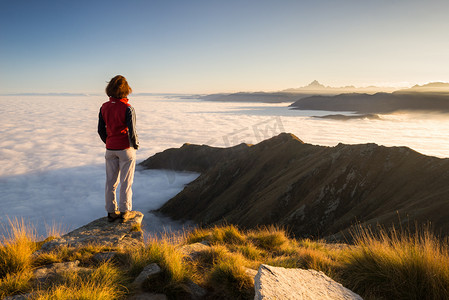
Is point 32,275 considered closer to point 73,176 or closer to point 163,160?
point 163,160

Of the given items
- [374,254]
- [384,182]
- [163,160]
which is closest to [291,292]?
[374,254]

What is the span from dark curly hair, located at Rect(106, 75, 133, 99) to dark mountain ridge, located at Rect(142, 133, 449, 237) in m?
12.2

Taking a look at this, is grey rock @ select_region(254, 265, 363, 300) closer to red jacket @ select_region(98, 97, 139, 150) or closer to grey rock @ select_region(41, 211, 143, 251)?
grey rock @ select_region(41, 211, 143, 251)

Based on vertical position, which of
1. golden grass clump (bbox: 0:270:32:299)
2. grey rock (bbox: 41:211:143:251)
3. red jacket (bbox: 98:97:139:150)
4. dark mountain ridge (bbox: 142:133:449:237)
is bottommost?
dark mountain ridge (bbox: 142:133:449:237)

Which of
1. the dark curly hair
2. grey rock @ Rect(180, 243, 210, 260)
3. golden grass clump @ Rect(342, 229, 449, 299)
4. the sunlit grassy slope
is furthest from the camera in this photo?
the dark curly hair

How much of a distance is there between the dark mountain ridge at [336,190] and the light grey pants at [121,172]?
1154cm

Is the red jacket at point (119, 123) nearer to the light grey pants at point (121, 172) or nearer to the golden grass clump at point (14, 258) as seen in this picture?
the light grey pants at point (121, 172)

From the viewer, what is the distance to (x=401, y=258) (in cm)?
367

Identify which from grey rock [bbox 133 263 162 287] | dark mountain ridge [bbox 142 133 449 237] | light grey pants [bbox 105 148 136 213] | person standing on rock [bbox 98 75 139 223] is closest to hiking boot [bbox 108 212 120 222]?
light grey pants [bbox 105 148 136 213]

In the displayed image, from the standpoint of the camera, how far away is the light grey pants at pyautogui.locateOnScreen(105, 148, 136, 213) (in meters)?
5.33

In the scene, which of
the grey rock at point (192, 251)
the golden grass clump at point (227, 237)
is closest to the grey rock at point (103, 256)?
the grey rock at point (192, 251)

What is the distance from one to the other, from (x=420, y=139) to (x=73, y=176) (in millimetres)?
214716

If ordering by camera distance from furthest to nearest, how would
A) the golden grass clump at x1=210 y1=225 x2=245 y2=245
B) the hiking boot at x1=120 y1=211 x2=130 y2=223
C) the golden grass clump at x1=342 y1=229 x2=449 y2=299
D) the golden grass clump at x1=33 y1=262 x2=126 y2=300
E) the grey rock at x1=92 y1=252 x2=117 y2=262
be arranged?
the hiking boot at x1=120 y1=211 x2=130 y2=223
the golden grass clump at x1=210 y1=225 x2=245 y2=245
the grey rock at x1=92 y1=252 x2=117 y2=262
the golden grass clump at x1=342 y1=229 x2=449 y2=299
the golden grass clump at x1=33 y1=262 x2=126 y2=300

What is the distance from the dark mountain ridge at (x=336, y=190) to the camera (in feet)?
62.6
